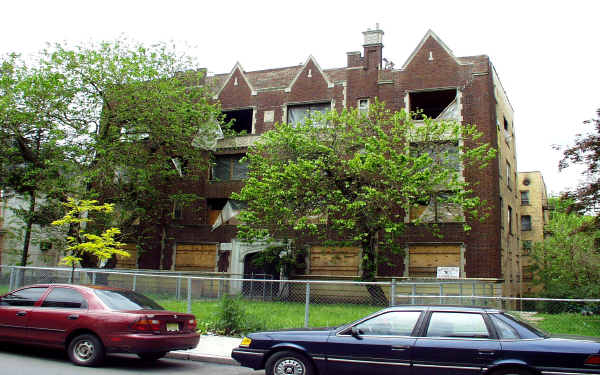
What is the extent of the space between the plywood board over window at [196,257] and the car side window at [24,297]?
722 inches

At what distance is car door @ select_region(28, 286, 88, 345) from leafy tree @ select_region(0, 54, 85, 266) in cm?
1458

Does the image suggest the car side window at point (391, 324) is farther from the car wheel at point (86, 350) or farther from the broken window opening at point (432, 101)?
the broken window opening at point (432, 101)

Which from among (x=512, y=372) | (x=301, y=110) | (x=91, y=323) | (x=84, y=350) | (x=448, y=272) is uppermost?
(x=301, y=110)

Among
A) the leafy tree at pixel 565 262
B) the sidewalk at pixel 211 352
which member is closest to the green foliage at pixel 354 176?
the sidewalk at pixel 211 352

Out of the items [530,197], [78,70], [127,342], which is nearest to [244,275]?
[78,70]

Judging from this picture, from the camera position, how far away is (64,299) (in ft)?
31.0

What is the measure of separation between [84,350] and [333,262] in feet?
56.3

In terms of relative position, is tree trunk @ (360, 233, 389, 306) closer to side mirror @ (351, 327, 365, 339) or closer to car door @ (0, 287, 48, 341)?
side mirror @ (351, 327, 365, 339)

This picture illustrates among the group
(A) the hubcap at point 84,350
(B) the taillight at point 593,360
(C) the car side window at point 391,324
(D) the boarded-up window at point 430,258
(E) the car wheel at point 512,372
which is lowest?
(A) the hubcap at point 84,350

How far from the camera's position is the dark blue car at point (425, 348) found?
6.55m

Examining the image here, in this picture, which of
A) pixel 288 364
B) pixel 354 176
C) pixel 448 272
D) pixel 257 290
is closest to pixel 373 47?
pixel 354 176

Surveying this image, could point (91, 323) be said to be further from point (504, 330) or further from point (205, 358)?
point (504, 330)

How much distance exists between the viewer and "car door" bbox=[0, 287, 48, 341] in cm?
945

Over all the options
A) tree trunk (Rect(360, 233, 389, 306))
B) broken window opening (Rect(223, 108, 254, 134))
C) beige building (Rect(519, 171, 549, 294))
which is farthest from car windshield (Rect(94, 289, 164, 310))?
beige building (Rect(519, 171, 549, 294))
